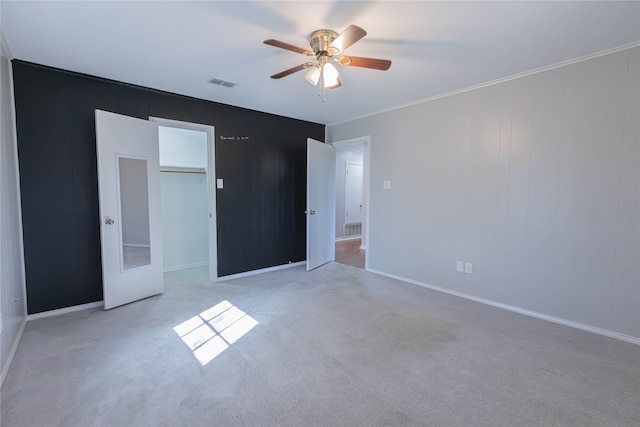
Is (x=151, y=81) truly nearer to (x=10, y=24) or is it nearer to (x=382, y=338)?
(x=10, y=24)

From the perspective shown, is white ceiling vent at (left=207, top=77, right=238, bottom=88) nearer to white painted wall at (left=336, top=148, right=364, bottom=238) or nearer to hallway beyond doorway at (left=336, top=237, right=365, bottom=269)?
hallway beyond doorway at (left=336, top=237, right=365, bottom=269)

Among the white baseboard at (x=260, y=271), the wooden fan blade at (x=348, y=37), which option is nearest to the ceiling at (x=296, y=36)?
the wooden fan blade at (x=348, y=37)

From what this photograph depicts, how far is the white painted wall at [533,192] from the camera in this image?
2.46 meters

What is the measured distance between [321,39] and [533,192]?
→ 251 cm

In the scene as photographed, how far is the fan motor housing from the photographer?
Result: 7.04ft

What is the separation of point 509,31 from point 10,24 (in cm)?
367

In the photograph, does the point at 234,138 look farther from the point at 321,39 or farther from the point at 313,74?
the point at 321,39

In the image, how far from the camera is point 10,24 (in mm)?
2107

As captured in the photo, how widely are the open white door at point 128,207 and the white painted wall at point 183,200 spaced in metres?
1.16

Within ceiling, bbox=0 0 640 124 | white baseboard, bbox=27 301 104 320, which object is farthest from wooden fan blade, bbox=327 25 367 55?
white baseboard, bbox=27 301 104 320

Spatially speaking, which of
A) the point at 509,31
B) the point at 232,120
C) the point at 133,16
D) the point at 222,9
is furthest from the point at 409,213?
the point at 133,16

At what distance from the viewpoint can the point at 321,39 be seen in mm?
2172

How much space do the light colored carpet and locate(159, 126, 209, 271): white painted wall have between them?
1.66 m

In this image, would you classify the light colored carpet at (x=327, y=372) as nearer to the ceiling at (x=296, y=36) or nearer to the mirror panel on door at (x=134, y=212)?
the mirror panel on door at (x=134, y=212)
